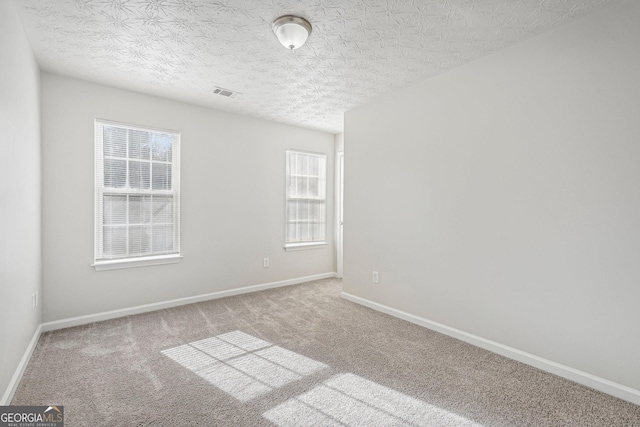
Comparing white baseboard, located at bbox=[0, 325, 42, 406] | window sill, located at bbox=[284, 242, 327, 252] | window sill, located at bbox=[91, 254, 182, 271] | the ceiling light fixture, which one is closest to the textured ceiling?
the ceiling light fixture

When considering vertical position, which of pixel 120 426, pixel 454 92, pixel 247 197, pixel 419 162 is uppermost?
pixel 454 92

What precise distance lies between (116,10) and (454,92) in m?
2.76

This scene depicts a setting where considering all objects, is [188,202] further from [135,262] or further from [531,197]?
[531,197]

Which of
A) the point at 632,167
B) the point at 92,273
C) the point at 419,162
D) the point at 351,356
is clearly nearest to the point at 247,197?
the point at 92,273

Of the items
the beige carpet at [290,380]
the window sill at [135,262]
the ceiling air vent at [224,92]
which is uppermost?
the ceiling air vent at [224,92]

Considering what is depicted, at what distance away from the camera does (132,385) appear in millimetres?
2152

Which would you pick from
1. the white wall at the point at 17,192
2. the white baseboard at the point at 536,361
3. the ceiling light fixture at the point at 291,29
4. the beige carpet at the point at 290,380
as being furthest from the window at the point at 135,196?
the white baseboard at the point at 536,361

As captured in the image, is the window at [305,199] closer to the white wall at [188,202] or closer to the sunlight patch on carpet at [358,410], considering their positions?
the white wall at [188,202]

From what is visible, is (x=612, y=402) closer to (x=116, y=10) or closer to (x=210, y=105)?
(x=116, y=10)

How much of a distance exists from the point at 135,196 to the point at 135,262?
0.75 m

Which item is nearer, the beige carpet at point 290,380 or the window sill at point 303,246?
the beige carpet at point 290,380

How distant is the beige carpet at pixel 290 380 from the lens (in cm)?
184

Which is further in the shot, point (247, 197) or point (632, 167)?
point (247, 197)

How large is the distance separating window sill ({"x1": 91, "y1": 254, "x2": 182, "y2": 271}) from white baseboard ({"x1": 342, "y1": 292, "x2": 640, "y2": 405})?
2695mm
